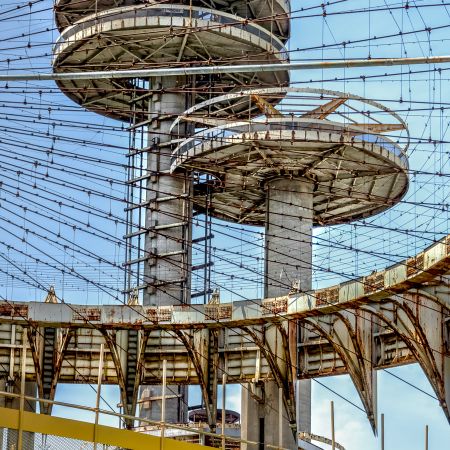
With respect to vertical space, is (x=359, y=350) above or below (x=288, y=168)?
below

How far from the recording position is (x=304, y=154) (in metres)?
83.0

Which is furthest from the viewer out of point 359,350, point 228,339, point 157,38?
point 157,38

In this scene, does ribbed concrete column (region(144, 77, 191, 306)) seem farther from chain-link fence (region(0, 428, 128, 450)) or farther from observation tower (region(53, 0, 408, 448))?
chain-link fence (region(0, 428, 128, 450))

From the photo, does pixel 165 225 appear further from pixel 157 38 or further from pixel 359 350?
pixel 359 350

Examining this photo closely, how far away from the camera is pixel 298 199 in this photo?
88562mm

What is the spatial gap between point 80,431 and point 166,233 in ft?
155

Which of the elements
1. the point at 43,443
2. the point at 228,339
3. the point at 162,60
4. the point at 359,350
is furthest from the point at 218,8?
the point at 43,443

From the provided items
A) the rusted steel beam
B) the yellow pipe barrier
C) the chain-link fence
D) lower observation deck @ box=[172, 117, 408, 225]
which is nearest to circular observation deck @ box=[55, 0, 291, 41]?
lower observation deck @ box=[172, 117, 408, 225]

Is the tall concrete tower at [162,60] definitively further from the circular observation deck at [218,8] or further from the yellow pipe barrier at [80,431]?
the yellow pipe barrier at [80,431]

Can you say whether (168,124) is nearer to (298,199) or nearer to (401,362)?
(298,199)

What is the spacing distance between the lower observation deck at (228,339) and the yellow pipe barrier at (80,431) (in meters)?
17.1

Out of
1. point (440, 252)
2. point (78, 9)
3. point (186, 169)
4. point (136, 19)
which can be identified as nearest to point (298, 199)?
point (186, 169)

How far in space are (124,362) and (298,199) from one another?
61.1ft

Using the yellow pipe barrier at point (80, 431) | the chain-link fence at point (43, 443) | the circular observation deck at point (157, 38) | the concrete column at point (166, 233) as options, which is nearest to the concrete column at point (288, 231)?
the concrete column at point (166, 233)
